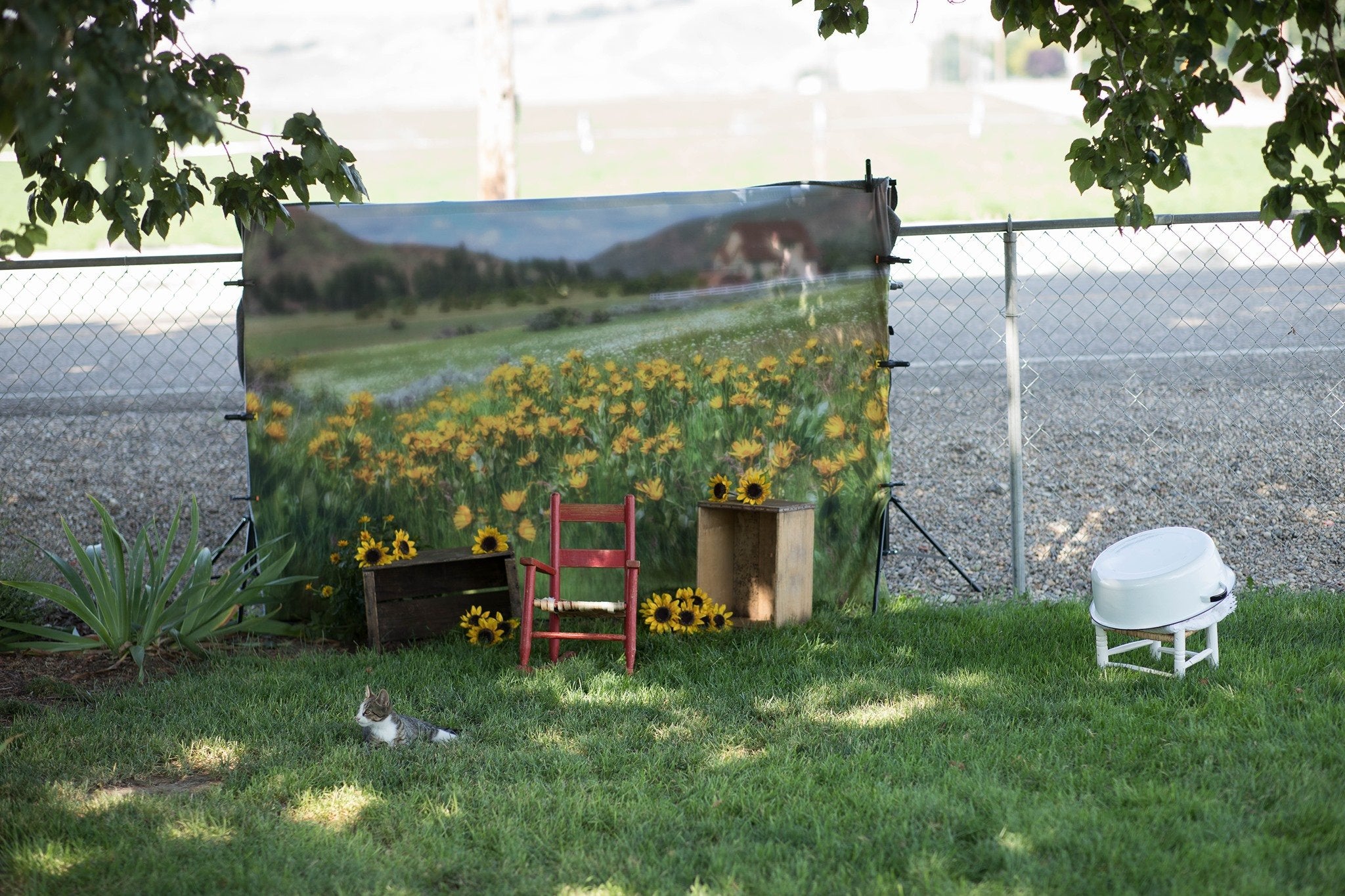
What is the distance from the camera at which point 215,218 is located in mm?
20156

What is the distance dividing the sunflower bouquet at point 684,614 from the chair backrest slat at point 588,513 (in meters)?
0.39

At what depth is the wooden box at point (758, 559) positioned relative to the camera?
4656mm

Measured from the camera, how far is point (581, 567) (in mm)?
4566

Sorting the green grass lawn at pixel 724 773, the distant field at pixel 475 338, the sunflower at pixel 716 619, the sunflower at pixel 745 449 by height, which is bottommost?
the green grass lawn at pixel 724 773

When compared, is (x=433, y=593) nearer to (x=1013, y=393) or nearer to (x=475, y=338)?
(x=475, y=338)

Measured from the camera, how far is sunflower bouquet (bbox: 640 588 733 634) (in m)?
4.60

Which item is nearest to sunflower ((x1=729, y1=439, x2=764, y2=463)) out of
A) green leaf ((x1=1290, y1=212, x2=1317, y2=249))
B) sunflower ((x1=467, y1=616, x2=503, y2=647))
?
sunflower ((x1=467, y1=616, x2=503, y2=647))

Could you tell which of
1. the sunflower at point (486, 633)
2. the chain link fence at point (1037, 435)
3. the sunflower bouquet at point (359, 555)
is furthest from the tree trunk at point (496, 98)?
the sunflower at point (486, 633)

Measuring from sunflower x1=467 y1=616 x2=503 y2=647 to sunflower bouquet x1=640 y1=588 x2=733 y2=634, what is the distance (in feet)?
2.04

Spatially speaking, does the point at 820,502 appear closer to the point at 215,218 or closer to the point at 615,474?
the point at 615,474

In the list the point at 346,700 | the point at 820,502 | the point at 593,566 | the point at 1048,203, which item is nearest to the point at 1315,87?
the point at 820,502

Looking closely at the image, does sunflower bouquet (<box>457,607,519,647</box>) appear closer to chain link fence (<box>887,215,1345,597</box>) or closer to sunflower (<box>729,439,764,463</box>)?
sunflower (<box>729,439,764,463</box>)

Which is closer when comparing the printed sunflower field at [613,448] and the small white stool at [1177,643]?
the small white stool at [1177,643]

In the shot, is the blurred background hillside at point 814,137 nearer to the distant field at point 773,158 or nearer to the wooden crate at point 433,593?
the distant field at point 773,158
